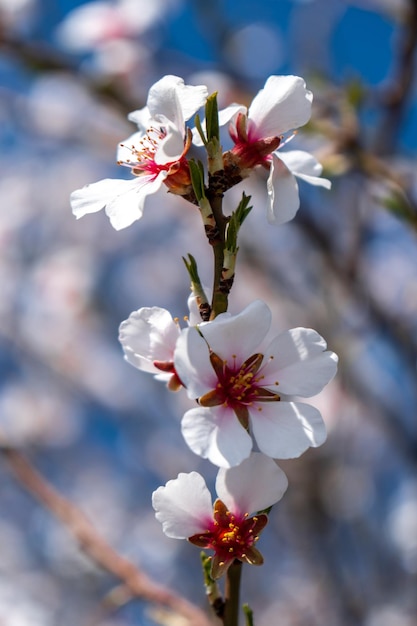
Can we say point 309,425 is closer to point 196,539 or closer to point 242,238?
point 196,539

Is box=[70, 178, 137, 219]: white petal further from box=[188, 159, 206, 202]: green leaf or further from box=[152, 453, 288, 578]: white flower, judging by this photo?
box=[152, 453, 288, 578]: white flower

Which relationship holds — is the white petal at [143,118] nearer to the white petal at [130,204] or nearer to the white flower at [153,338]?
the white petal at [130,204]

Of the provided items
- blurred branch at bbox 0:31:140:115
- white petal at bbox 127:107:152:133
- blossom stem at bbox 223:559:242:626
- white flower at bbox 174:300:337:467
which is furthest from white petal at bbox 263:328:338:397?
blurred branch at bbox 0:31:140:115

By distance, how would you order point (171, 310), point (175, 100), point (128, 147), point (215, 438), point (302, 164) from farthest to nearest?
point (171, 310) → point (128, 147) → point (302, 164) → point (175, 100) → point (215, 438)

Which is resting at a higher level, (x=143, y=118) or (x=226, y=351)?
(x=143, y=118)

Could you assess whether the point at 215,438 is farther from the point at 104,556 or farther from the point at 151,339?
the point at 104,556

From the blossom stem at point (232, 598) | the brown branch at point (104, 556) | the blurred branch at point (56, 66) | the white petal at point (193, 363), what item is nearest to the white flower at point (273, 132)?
the white petal at point (193, 363)

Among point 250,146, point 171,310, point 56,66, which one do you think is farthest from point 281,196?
point 171,310
